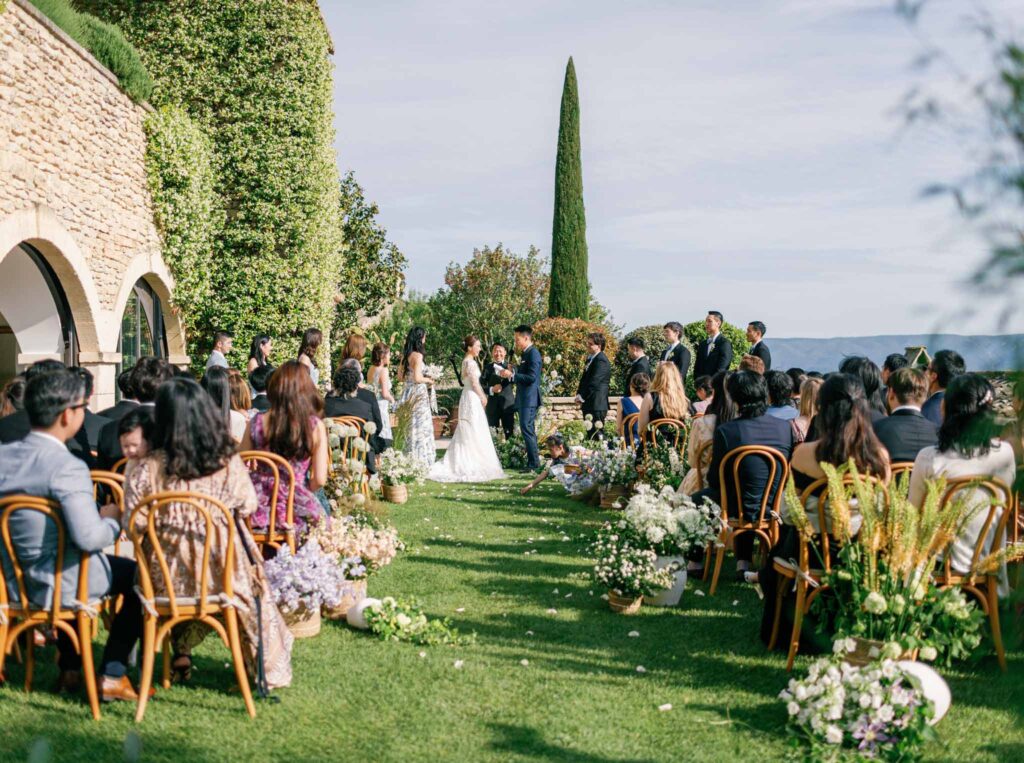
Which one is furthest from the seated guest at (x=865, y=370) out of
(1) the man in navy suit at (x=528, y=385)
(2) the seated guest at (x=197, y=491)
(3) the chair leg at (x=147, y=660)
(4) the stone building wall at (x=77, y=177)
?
(4) the stone building wall at (x=77, y=177)

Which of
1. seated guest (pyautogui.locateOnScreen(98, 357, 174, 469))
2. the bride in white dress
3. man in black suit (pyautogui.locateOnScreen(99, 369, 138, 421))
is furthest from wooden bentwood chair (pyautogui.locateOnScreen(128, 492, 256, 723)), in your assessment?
the bride in white dress

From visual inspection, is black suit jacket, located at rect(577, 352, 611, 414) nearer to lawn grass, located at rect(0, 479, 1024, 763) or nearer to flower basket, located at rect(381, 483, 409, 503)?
flower basket, located at rect(381, 483, 409, 503)

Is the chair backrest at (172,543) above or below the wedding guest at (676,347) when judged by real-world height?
below

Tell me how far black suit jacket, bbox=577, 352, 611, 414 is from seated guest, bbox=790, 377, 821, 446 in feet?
17.9

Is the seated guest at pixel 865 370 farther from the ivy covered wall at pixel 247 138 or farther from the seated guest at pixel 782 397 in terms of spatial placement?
the ivy covered wall at pixel 247 138

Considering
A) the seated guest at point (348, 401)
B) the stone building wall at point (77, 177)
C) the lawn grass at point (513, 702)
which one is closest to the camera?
the lawn grass at point (513, 702)

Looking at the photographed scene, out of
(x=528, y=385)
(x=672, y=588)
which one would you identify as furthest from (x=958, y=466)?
(x=528, y=385)

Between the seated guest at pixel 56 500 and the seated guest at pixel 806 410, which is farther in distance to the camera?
the seated guest at pixel 806 410

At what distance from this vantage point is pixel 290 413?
5160 millimetres

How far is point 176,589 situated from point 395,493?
5814 mm

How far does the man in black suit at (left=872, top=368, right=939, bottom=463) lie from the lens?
203 inches

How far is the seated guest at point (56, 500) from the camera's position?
3637 millimetres

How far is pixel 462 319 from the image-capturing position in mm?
25672

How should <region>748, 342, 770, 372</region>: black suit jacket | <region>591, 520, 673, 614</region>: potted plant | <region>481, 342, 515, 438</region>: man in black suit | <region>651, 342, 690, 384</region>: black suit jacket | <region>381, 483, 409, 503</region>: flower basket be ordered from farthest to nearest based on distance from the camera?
<region>481, 342, 515, 438</region>: man in black suit
<region>651, 342, 690, 384</region>: black suit jacket
<region>748, 342, 770, 372</region>: black suit jacket
<region>381, 483, 409, 503</region>: flower basket
<region>591, 520, 673, 614</region>: potted plant
